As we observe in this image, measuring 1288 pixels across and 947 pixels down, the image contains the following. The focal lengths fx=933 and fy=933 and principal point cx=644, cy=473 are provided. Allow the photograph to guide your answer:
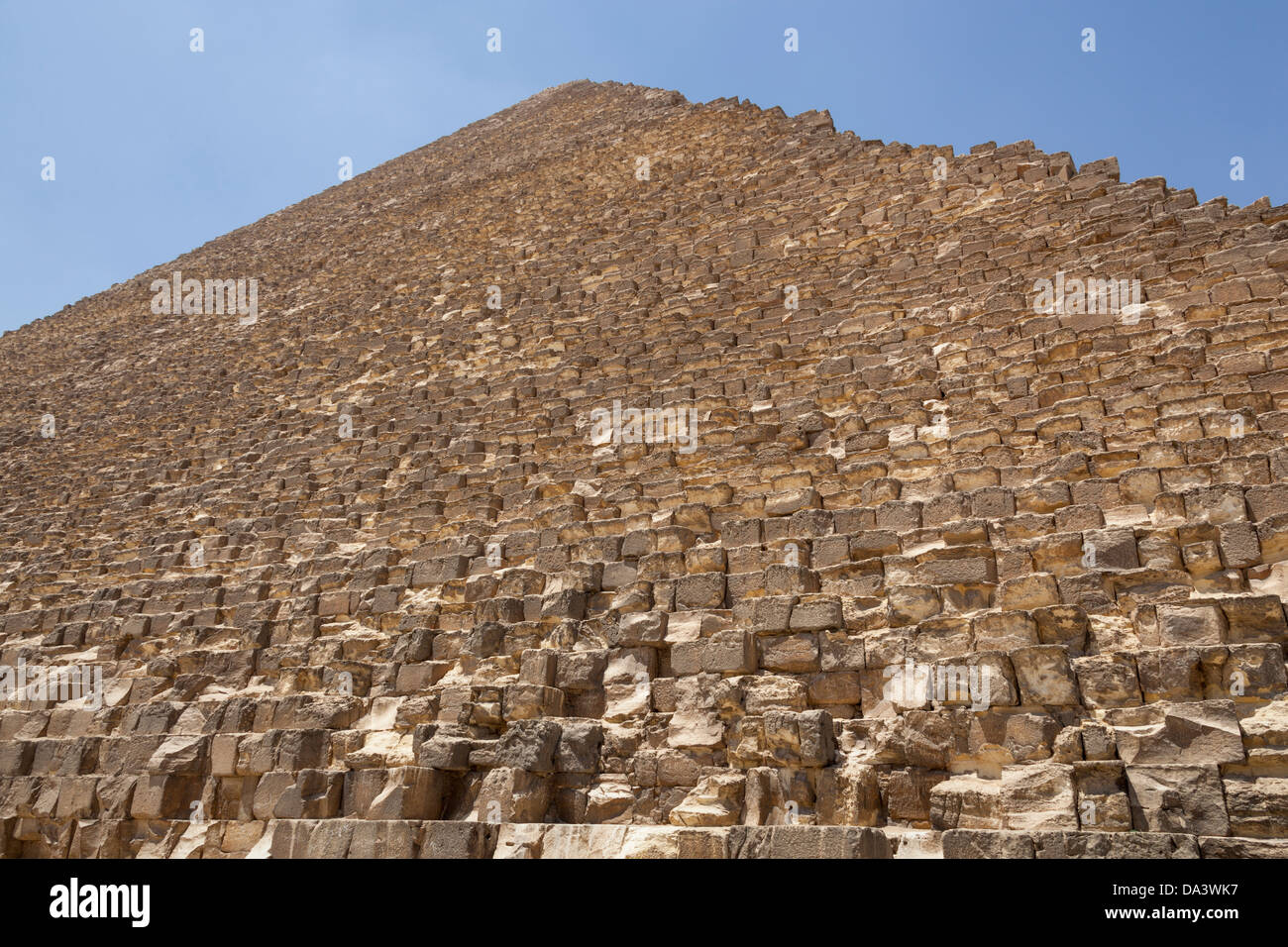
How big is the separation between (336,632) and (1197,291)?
6599 millimetres

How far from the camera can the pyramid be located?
4031mm

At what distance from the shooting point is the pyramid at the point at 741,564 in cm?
403

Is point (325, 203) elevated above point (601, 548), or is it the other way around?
point (325, 203)

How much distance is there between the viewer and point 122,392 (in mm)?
15297

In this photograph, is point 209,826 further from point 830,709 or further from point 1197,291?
point 1197,291

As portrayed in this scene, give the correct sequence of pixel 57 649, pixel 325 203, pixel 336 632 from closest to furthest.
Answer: pixel 336 632 → pixel 57 649 → pixel 325 203

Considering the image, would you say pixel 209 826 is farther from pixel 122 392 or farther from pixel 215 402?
pixel 122 392

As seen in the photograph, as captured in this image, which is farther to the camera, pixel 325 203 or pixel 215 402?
pixel 325 203

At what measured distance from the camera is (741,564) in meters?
5.60

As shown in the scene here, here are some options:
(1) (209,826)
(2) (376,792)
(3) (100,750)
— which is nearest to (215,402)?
(3) (100,750)

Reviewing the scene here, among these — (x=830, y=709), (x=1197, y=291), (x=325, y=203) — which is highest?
(x=325, y=203)

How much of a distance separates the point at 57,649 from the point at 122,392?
8.53 meters

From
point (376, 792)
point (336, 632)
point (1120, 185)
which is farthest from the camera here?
point (1120, 185)
